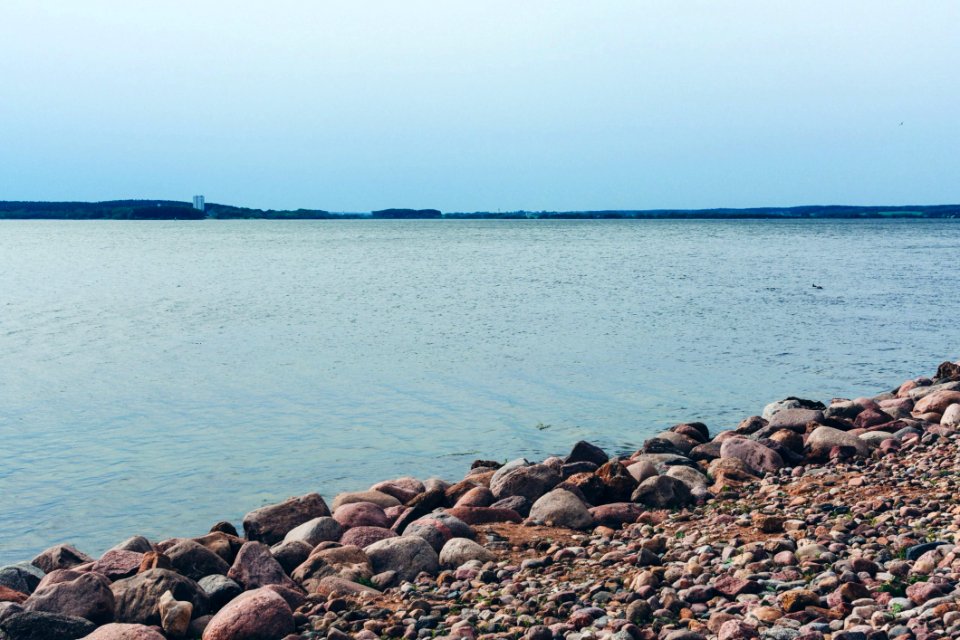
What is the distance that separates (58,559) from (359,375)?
419 inches

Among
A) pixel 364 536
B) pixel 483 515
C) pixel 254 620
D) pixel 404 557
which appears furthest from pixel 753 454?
pixel 254 620

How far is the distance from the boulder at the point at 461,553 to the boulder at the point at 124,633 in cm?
242

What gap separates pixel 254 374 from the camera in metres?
18.8

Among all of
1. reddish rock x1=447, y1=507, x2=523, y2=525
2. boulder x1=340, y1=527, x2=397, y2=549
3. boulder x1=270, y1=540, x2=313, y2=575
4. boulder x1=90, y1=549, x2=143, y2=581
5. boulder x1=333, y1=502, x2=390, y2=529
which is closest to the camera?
boulder x1=90, y1=549, x2=143, y2=581

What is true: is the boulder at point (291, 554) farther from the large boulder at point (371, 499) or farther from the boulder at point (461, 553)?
the large boulder at point (371, 499)

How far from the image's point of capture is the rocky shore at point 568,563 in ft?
19.4

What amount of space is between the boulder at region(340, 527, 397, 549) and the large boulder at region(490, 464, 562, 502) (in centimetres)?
162

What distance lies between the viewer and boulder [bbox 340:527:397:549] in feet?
28.0

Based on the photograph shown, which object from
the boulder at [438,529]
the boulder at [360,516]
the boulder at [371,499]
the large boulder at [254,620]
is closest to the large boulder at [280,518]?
the boulder at [360,516]

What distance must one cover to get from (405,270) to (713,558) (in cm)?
5010

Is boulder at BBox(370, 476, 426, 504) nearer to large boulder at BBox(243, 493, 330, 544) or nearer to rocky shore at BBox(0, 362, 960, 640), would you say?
rocky shore at BBox(0, 362, 960, 640)

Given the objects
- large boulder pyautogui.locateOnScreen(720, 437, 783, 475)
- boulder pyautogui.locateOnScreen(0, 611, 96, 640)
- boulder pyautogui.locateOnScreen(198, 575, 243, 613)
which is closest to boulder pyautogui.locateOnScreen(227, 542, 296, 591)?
boulder pyautogui.locateOnScreen(198, 575, 243, 613)

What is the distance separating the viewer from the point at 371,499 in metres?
10.0

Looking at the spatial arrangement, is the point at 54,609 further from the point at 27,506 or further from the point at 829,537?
the point at 829,537
